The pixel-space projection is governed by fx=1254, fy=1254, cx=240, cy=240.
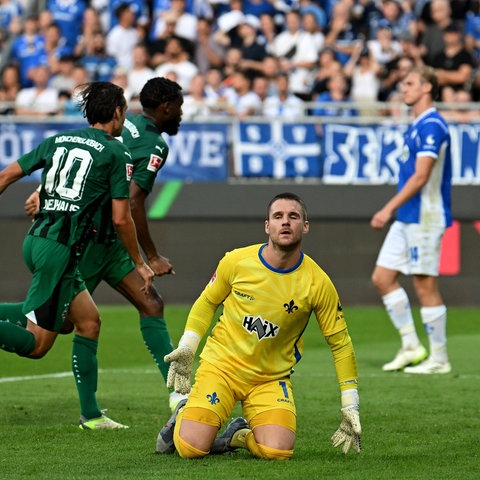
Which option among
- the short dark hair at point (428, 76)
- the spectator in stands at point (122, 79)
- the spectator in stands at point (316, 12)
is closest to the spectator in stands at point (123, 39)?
the spectator in stands at point (122, 79)

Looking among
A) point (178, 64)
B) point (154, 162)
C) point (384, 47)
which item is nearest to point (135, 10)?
point (178, 64)

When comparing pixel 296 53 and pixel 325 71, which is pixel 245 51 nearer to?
pixel 296 53

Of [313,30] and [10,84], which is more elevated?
[313,30]

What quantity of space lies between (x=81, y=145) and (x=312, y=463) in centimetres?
242

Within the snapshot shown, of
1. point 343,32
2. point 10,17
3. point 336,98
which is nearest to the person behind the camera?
point 336,98

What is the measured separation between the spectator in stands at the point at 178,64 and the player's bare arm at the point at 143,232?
10.1 metres

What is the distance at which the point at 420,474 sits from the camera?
6.28 meters

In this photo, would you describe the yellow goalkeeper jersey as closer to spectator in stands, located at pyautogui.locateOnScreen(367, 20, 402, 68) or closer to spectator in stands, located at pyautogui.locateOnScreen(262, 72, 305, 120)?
spectator in stands, located at pyautogui.locateOnScreen(262, 72, 305, 120)

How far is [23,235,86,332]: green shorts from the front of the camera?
7.55 meters

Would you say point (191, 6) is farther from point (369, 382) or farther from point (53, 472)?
point (53, 472)

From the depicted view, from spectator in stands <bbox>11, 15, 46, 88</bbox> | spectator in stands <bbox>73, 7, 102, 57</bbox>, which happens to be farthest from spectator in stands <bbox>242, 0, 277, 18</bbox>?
spectator in stands <bbox>11, 15, 46, 88</bbox>

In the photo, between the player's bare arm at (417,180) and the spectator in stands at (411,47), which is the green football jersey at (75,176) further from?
the spectator in stands at (411,47)

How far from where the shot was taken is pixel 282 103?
56.9ft

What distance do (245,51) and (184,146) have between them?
346 centimetres
